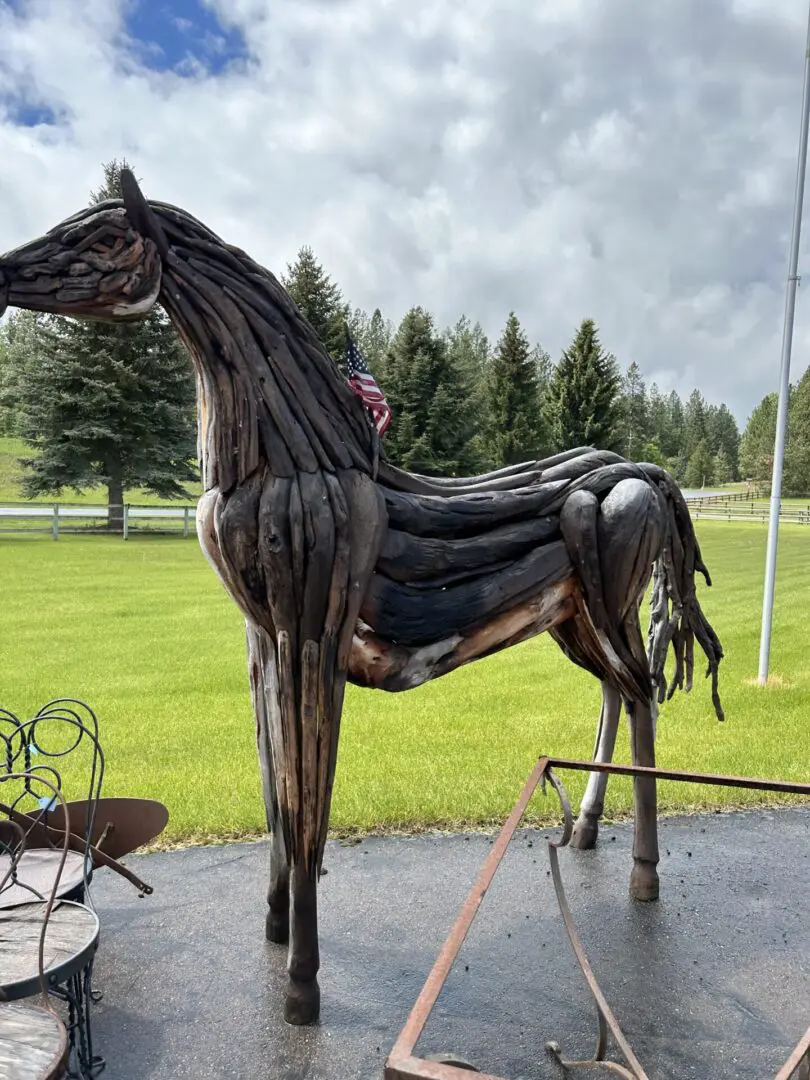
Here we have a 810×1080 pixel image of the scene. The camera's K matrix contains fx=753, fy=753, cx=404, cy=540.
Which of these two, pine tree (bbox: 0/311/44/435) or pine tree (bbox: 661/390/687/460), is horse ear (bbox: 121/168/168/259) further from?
pine tree (bbox: 661/390/687/460)

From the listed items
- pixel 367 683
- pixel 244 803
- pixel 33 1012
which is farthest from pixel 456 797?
pixel 33 1012

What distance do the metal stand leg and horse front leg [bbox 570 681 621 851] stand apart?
2.32 m

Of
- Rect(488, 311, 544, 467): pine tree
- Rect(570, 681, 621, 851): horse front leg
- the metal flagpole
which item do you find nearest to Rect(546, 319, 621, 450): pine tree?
Rect(488, 311, 544, 467): pine tree

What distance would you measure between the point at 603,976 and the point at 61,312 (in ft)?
9.77

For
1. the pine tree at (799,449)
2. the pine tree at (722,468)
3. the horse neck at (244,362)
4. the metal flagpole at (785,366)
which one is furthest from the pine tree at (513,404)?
the pine tree at (722,468)

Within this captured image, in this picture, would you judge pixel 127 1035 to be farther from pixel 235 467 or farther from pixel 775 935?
pixel 775 935

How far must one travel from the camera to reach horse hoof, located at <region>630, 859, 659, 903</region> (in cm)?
334

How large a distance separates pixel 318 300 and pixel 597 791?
25.7m

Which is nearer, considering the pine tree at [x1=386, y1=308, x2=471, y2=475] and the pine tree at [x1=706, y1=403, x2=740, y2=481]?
the pine tree at [x1=386, y1=308, x2=471, y2=475]

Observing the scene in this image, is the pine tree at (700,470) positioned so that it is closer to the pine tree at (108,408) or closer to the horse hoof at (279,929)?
the pine tree at (108,408)

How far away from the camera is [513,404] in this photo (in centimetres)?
3014

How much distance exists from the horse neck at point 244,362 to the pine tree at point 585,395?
2777 centimetres

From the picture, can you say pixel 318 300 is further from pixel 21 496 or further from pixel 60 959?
pixel 60 959

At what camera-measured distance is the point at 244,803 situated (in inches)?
172
